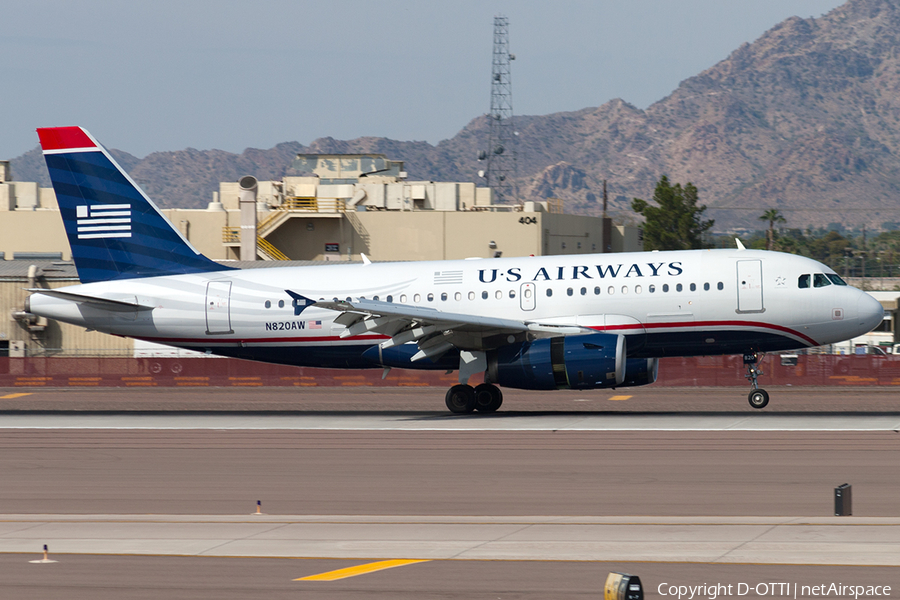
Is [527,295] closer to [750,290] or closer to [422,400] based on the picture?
[750,290]

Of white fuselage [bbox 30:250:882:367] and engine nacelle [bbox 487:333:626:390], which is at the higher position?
white fuselage [bbox 30:250:882:367]

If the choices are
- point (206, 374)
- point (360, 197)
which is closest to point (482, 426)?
point (206, 374)

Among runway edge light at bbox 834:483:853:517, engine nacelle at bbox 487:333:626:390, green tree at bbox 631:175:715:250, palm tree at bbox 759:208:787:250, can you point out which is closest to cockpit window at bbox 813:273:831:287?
engine nacelle at bbox 487:333:626:390

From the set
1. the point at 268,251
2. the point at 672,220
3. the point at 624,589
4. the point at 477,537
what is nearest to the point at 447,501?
the point at 477,537

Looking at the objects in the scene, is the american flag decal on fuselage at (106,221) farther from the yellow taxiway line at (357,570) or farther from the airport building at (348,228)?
the airport building at (348,228)

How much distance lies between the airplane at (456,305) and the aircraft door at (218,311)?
1.2 inches

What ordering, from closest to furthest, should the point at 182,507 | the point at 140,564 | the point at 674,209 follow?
the point at 140,564, the point at 182,507, the point at 674,209

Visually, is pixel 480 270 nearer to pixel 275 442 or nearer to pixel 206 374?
pixel 275 442

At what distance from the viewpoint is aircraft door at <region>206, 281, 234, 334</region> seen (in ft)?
107

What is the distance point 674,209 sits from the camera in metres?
132

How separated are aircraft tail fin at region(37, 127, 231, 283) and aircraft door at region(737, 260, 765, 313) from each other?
54.0ft

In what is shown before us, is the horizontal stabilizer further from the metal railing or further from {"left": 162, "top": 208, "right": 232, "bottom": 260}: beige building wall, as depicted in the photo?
{"left": 162, "top": 208, "right": 232, "bottom": 260}: beige building wall

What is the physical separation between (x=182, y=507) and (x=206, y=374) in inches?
1132

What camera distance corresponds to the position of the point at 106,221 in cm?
3388
